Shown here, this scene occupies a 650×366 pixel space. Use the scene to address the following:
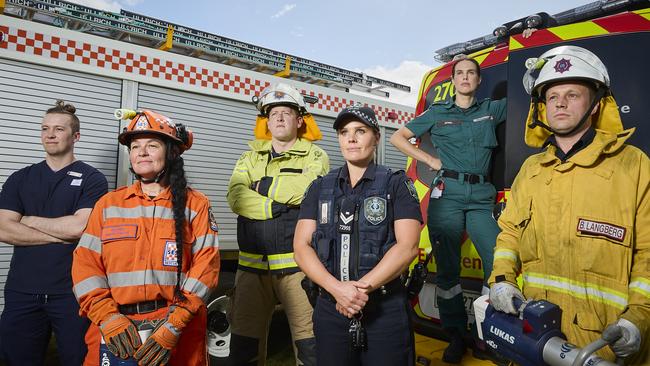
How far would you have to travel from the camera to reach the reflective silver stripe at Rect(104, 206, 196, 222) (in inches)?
75.9

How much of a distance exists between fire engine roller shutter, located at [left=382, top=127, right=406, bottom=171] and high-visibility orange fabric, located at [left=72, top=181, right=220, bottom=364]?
444cm

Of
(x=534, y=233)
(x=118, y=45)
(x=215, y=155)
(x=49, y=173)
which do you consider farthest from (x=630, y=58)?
(x=118, y=45)

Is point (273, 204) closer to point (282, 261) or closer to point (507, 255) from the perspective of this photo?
point (282, 261)

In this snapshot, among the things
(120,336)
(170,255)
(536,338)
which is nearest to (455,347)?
(536,338)

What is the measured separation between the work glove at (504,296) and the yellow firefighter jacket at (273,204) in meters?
1.25

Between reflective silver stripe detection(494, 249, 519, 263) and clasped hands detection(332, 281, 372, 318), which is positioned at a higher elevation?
reflective silver stripe detection(494, 249, 519, 263)

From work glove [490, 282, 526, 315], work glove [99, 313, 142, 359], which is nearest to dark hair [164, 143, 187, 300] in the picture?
work glove [99, 313, 142, 359]

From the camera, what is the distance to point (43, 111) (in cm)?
368

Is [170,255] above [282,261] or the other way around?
above

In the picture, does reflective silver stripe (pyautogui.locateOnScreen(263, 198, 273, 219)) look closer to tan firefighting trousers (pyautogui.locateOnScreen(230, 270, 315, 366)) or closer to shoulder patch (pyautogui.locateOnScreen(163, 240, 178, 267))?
tan firefighting trousers (pyautogui.locateOnScreen(230, 270, 315, 366))

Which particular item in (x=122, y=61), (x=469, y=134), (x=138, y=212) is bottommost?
(x=138, y=212)

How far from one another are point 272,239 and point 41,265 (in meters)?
1.44

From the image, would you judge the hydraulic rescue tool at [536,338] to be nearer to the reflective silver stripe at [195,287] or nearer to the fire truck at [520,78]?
the fire truck at [520,78]

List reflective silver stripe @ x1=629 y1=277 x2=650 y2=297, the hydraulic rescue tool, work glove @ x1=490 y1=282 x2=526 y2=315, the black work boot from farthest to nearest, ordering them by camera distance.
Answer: the black work boot
work glove @ x1=490 y1=282 x2=526 y2=315
reflective silver stripe @ x1=629 y1=277 x2=650 y2=297
the hydraulic rescue tool
